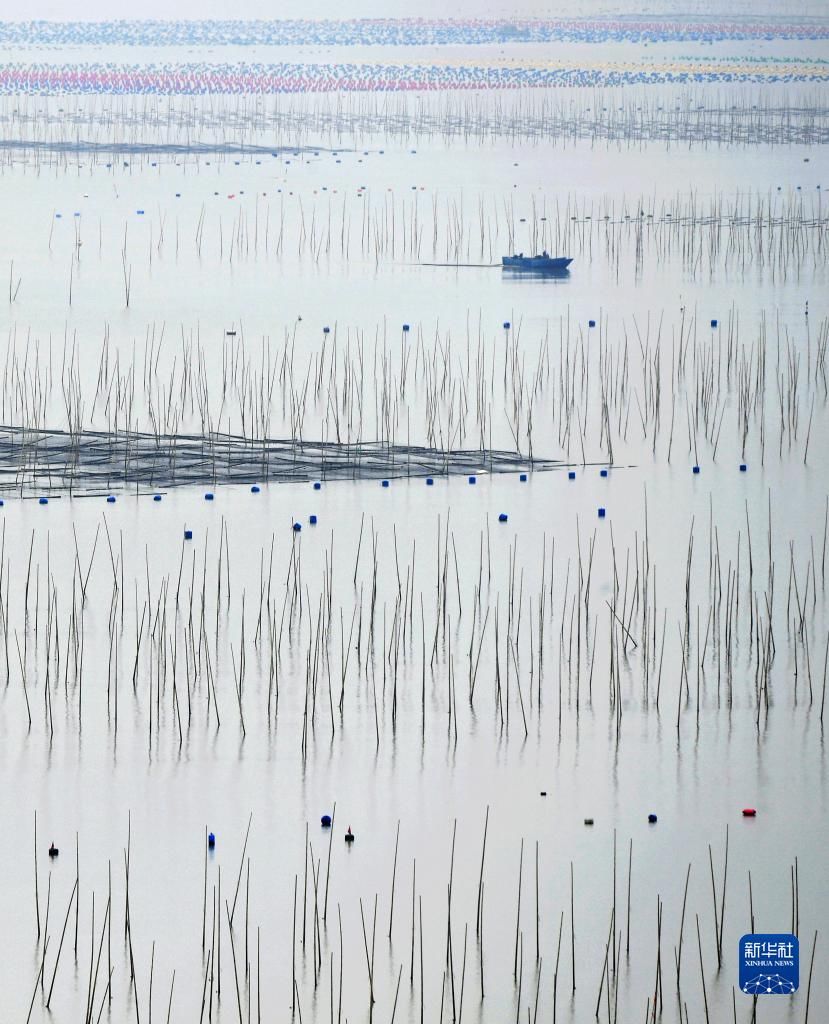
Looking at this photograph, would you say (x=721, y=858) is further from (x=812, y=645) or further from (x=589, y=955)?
(x=812, y=645)

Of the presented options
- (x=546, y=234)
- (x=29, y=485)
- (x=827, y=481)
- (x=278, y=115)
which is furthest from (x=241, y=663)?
(x=278, y=115)

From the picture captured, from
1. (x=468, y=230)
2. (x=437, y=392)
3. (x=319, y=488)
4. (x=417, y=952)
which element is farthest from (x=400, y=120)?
(x=417, y=952)

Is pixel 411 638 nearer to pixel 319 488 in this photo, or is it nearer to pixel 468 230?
pixel 319 488

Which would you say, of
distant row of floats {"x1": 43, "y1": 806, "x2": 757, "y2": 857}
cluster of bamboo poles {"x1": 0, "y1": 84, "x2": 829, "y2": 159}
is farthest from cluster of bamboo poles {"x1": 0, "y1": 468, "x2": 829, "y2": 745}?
cluster of bamboo poles {"x1": 0, "y1": 84, "x2": 829, "y2": 159}

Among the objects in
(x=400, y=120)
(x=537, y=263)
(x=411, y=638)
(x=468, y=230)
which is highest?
(x=400, y=120)

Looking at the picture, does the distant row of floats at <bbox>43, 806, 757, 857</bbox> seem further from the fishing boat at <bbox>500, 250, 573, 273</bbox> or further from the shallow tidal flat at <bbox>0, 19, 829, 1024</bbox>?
the fishing boat at <bbox>500, 250, 573, 273</bbox>

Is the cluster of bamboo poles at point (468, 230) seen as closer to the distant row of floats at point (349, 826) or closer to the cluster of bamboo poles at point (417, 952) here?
the distant row of floats at point (349, 826)

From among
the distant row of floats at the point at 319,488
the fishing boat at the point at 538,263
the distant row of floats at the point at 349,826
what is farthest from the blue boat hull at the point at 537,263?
the distant row of floats at the point at 349,826

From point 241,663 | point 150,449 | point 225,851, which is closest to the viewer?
point 225,851
